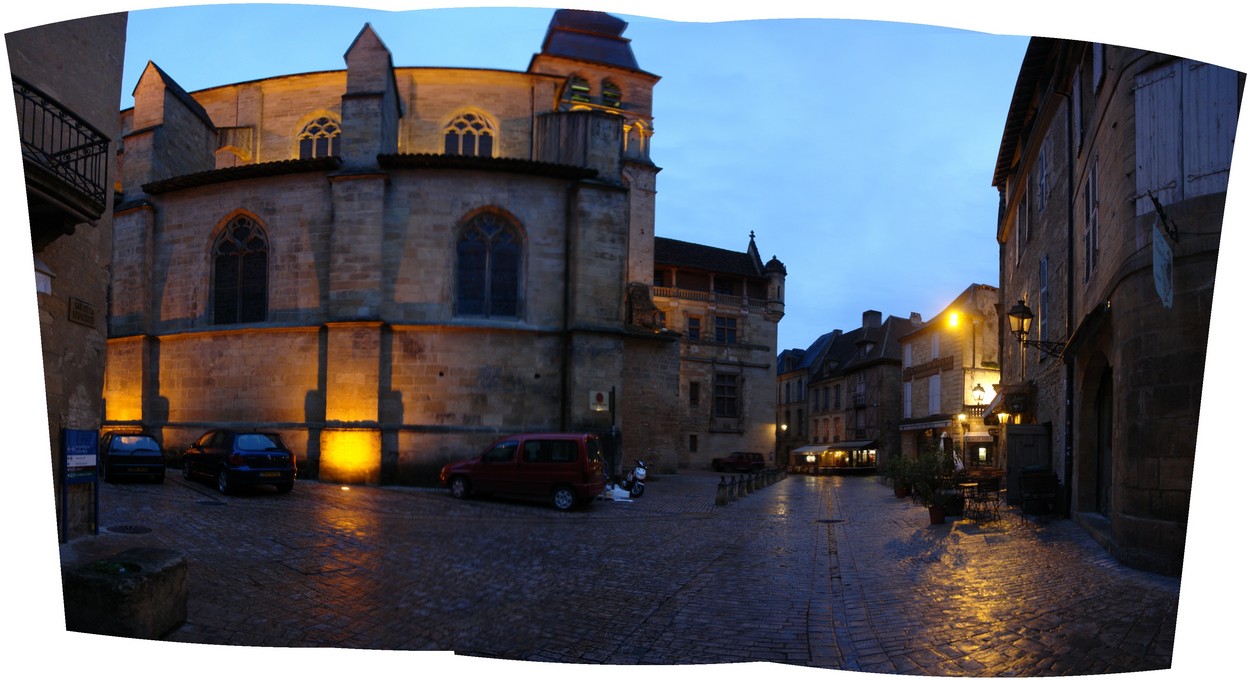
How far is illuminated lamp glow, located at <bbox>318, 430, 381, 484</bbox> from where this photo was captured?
693 inches

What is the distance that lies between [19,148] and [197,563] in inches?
104

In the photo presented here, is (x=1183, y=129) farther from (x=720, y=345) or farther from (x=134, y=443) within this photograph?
(x=720, y=345)

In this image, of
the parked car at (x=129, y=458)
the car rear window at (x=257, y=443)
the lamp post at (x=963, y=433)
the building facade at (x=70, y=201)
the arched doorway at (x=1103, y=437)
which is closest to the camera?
the building facade at (x=70, y=201)

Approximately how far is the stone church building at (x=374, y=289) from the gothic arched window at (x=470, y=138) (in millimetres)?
3819

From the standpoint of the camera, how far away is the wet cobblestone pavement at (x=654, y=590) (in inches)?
159

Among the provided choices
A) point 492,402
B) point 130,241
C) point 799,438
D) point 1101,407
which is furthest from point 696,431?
point 1101,407

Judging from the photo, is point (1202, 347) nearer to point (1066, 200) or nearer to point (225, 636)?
point (225, 636)

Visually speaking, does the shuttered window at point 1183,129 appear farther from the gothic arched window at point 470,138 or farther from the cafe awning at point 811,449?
the cafe awning at point 811,449

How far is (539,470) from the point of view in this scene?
14.7 m

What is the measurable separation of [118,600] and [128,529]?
287 centimetres

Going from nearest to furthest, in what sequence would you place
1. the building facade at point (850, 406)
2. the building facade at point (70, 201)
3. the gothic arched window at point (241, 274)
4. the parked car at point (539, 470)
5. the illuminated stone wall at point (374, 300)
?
the building facade at point (70, 201), the parked car at point (539, 470), the illuminated stone wall at point (374, 300), the gothic arched window at point (241, 274), the building facade at point (850, 406)

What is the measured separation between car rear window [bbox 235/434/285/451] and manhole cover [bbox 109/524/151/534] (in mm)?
7365

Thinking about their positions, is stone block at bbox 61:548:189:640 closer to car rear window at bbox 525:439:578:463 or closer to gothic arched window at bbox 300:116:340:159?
car rear window at bbox 525:439:578:463

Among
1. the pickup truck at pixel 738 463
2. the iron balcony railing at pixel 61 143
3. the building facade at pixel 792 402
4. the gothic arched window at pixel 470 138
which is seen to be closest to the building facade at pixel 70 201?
the iron balcony railing at pixel 61 143
